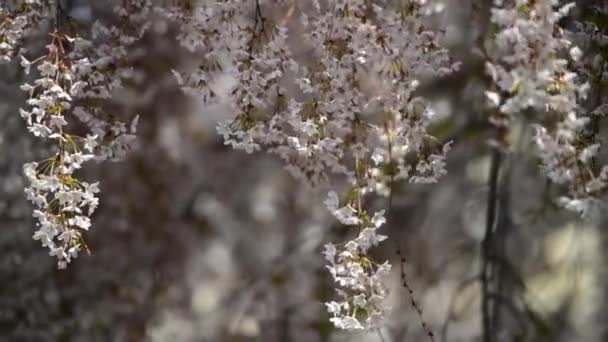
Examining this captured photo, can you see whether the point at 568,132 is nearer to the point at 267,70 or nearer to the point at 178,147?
the point at 267,70

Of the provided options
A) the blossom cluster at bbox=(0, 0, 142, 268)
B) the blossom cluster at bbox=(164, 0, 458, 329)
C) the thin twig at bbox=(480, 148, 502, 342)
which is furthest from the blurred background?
the blossom cluster at bbox=(164, 0, 458, 329)

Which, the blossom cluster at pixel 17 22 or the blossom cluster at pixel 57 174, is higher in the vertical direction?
the blossom cluster at pixel 17 22

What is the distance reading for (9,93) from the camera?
177 centimetres

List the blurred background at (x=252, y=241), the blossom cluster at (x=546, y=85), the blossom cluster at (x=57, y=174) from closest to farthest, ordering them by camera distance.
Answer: the blossom cluster at (x=546, y=85) < the blossom cluster at (x=57, y=174) < the blurred background at (x=252, y=241)

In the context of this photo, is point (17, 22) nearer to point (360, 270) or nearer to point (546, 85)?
point (360, 270)

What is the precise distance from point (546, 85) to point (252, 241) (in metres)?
1.15

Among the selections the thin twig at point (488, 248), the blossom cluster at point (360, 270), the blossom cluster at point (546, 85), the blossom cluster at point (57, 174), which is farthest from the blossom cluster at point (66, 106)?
the thin twig at point (488, 248)

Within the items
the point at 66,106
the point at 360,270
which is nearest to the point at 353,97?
the point at 360,270

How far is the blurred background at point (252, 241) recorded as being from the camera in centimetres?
174

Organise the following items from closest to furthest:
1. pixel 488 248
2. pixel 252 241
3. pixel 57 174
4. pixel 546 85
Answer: pixel 546 85 < pixel 57 174 < pixel 488 248 < pixel 252 241

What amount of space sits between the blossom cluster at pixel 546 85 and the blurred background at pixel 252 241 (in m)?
0.57

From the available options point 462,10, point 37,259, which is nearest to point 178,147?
point 37,259

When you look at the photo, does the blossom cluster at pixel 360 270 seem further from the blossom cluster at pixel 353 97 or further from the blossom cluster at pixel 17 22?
the blossom cluster at pixel 17 22

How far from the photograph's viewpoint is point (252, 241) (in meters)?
2.05
